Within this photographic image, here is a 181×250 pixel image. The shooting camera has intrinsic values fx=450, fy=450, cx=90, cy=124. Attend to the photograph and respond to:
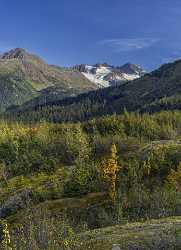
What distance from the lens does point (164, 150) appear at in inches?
5655

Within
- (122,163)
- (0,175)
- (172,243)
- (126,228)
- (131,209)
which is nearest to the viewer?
(172,243)

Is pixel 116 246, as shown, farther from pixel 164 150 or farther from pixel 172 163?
pixel 164 150

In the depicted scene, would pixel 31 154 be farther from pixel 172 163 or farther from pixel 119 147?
pixel 172 163

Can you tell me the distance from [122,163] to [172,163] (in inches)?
605

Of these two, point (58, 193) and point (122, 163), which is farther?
point (122, 163)

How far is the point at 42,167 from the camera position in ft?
595

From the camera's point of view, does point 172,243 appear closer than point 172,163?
Yes

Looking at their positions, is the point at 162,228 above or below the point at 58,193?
above

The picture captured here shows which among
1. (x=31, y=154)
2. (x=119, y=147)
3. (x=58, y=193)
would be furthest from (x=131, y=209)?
(x=31, y=154)

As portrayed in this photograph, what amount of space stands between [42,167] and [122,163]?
5266cm

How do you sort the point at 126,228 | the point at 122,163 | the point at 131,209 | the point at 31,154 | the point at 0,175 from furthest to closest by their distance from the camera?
the point at 31,154 → the point at 0,175 → the point at 122,163 → the point at 131,209 → the point at 126,228

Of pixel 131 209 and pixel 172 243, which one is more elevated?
pixel 172 243

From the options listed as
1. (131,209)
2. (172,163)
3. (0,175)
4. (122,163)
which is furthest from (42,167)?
(131,209)

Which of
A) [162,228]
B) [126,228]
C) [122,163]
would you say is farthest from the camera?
[122,163]
